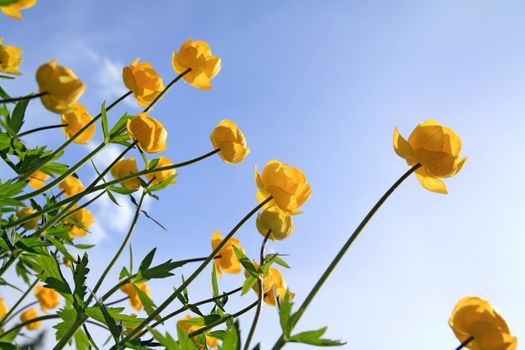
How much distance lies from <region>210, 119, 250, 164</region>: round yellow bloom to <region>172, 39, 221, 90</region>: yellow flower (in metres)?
0.19

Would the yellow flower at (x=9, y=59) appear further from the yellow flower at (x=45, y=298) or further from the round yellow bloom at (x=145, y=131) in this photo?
the yellow flower at (x=45, y=298)

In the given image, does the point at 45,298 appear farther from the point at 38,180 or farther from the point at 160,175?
the point at 160,175

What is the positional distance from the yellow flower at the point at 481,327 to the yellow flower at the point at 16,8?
115cm

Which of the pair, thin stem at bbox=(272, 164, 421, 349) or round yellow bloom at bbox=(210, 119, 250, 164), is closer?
thin stem at bbox=(272, 164, 421, 349)

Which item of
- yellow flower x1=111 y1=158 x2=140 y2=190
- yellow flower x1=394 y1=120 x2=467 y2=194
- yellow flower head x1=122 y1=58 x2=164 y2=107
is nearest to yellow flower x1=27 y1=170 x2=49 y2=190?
yellow flower x1=111 y1=158 x2=140 y2=190

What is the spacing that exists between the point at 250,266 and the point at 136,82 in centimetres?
61

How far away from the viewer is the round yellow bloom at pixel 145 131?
4.29ft

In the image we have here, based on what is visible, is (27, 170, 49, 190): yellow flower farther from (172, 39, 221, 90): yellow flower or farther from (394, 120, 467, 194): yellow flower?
(394, 120, 467, 194): yellow flower

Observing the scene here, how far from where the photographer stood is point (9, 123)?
1252 mm

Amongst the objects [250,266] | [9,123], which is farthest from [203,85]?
[250,266]

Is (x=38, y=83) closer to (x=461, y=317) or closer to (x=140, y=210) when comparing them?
(x=140, y=210)

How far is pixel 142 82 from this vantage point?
53.8 inches

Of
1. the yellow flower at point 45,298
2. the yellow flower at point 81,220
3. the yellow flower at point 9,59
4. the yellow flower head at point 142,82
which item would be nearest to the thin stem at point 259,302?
the yellow flower head at point 142,82

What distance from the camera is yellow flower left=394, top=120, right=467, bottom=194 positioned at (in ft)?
3.43
